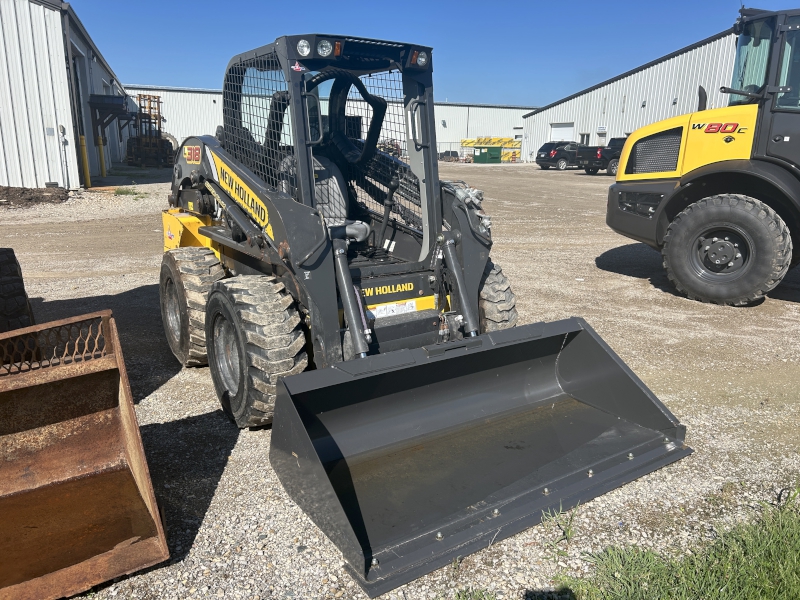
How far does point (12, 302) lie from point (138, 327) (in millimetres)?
1732

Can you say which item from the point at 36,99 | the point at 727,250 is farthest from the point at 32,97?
the point at 727,250

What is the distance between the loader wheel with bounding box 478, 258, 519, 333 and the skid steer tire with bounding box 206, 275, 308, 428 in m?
1.42

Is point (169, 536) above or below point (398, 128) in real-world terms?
below

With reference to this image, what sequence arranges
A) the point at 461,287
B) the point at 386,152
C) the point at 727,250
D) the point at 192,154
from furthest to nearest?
1. the point at 727,250
2. the point at 192,154
3. the point at 386,152
4. the point at 461,287

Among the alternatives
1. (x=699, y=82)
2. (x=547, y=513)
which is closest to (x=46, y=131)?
(x=547, y=513)

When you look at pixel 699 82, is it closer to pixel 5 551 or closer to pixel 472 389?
pixel 472 389

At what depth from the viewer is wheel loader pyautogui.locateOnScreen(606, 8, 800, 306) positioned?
6719 millimetres

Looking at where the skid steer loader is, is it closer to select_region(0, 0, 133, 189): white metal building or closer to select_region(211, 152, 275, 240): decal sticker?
select_region(211, 152, 275, 240): decal sticker

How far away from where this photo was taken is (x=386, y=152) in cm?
500

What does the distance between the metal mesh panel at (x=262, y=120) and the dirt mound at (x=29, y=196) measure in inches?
510

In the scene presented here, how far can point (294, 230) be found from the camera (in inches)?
150

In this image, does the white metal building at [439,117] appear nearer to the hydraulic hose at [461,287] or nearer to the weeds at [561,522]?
the hydraulic hose at [461,287]

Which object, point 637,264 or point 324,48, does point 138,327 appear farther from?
point 637,264

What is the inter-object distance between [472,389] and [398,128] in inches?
81.4
